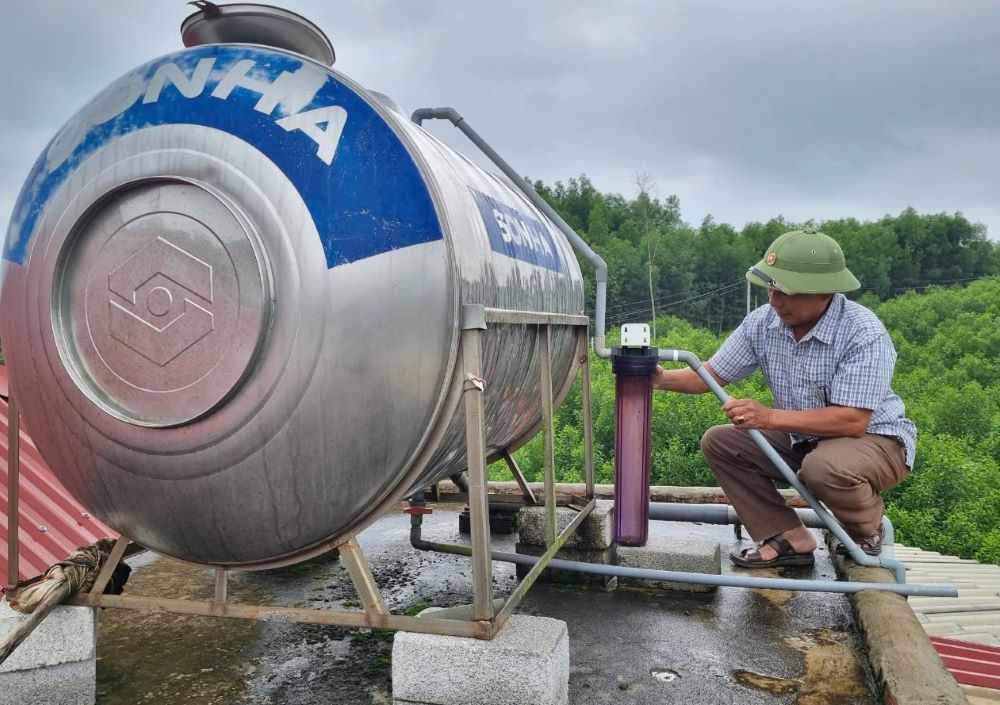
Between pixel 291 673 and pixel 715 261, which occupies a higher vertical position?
pixel 715 261

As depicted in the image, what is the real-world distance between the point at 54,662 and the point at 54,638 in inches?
3.3

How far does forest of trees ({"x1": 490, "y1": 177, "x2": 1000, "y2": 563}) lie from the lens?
42.9 feet

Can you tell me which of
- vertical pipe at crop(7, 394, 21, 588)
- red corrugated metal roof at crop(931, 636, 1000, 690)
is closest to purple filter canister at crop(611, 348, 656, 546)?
red corrugated metal roof at crop(931, 636, 1000, 690)

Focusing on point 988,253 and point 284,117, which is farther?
point 988,253

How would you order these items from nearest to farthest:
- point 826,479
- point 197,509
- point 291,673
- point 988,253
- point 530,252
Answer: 1. point 197,509
2. point 291,673
3. point 530,252
4. point 826,479
5. point 988,253

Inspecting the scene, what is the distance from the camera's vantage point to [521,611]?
13.4 ft

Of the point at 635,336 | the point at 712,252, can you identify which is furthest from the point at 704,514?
the point at 712,252

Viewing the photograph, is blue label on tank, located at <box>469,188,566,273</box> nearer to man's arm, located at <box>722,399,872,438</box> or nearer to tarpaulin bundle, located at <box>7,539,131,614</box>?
man's arm, located at <box>722,399,872,438</box>

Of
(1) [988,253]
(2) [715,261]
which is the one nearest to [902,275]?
(1) [988,253]

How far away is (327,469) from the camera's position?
254 cm

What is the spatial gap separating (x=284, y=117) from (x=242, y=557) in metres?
1.45

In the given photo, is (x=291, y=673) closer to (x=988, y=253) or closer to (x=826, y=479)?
(x=826, y=479)

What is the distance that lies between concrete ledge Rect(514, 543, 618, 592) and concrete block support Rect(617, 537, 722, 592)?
0.29 ft

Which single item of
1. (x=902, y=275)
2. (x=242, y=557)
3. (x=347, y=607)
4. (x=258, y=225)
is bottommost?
(x=347, y=607)
